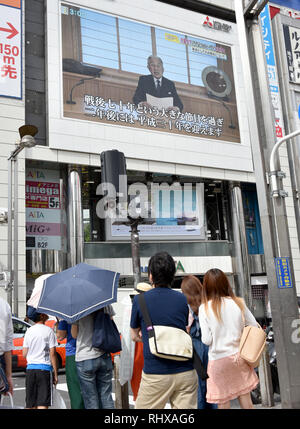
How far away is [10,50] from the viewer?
72.9 feet

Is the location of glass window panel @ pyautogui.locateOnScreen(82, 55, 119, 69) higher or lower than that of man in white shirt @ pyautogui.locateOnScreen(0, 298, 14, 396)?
higher

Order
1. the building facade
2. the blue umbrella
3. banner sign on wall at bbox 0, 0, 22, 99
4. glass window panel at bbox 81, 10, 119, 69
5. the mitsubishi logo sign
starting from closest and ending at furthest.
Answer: the blue umbrella → banner sign on wall at bbox 0, 0, 22, 99 → the building facade → glass window panel at bbox 81, 10, 119, 69 → the mitsubishi logo sign

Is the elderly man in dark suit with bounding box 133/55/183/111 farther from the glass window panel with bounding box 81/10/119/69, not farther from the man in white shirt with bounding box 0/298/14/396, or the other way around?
the man in white shirt with bounding box 0/298/14/396

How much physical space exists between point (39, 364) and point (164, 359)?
2.65 m

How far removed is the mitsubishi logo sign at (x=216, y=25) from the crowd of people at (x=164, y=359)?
29.1 m

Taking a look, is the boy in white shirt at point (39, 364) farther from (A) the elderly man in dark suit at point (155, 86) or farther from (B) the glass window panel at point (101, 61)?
(A) the elderly man in dark suit at point (155, 86)

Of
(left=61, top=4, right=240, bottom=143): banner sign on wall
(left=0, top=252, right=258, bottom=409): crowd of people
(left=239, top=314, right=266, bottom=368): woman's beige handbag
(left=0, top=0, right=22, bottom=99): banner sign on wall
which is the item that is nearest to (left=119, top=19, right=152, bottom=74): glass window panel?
(left=61, top=4, right=240, bottom=143): banner sign on wall

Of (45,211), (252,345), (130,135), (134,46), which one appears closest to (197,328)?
(252,345)

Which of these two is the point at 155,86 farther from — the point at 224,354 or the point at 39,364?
the point at 224,354

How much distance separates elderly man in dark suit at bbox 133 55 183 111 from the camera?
2633 cm

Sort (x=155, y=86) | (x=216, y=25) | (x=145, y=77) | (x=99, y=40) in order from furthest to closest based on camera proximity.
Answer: (x=216, y=25), (x=155, y=86), (x=145, y=77), (x=99, y=40)

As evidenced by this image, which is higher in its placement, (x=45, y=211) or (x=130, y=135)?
(x=130, y=135)

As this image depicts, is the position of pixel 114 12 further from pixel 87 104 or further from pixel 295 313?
pixel 295 313

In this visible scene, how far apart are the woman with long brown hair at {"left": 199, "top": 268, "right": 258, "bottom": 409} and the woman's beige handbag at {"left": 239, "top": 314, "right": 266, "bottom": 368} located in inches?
2.9
